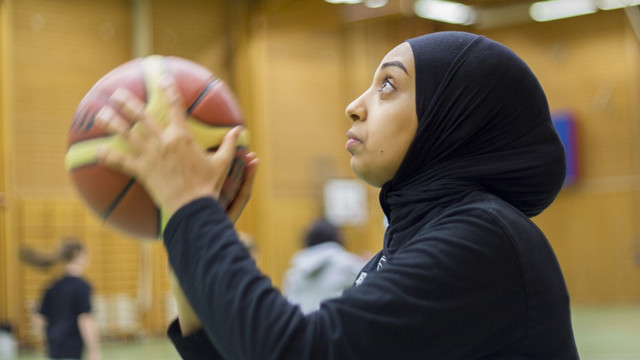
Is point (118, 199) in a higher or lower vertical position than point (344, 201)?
higher

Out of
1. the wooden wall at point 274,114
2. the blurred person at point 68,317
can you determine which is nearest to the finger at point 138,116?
the blurred person at point 68,317

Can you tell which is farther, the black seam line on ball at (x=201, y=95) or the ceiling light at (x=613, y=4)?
the ceiling light at (x=613, y=4)

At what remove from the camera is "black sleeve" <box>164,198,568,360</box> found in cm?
126

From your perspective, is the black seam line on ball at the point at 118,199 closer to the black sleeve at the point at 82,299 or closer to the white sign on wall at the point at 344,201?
the black sleeve at the point at 82,299

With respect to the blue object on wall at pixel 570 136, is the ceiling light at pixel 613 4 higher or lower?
higher

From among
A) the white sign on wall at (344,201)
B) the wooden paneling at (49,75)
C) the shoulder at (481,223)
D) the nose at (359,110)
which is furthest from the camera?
the white sign on wall at (344,201)

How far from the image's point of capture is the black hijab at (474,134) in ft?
4.92

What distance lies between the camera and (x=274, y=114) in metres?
15.3

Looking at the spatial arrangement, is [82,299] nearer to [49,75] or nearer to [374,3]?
[49,75]

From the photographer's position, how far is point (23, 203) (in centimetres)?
1281

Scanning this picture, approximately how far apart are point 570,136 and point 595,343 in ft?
26.0

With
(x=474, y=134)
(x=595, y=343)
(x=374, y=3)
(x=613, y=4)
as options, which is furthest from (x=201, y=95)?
(x=613, y=4)

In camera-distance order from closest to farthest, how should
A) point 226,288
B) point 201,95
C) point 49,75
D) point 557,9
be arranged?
point 226,288 → point 201,95 → point 49,75 → point 557,9

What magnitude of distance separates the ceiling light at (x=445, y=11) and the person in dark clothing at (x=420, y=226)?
1537cm
